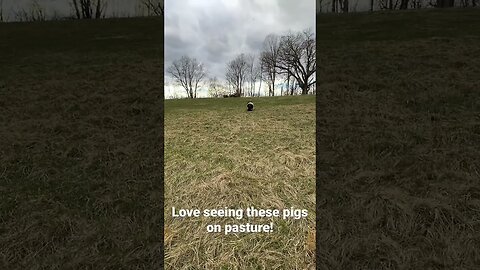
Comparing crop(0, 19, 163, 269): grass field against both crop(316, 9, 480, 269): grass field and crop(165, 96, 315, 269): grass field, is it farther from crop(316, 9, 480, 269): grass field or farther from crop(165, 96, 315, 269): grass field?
crop(316, 9, 480, 269): grass field

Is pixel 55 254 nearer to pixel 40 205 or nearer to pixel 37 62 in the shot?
pixel 40 205

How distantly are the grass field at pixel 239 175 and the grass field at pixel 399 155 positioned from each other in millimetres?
248

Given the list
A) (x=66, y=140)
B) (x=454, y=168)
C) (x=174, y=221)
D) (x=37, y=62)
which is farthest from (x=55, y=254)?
(x=37, y=62)

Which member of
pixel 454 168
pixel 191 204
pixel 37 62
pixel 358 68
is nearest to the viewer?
pixel 191 204

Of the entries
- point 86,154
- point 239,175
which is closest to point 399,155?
point 239,175

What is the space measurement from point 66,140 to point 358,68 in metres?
5.68

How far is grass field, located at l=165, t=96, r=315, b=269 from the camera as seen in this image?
11.2 feet

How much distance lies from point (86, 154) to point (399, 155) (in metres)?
4.23

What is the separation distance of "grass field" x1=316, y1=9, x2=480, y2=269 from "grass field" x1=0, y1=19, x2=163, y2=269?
204cm

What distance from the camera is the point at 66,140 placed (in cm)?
528

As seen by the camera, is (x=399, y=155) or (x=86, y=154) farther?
(x=86, y=154)

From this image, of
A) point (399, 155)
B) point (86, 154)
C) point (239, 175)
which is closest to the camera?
point (239, 175)

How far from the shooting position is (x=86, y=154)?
493cm

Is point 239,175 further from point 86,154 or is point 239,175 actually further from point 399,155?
point 86,154
